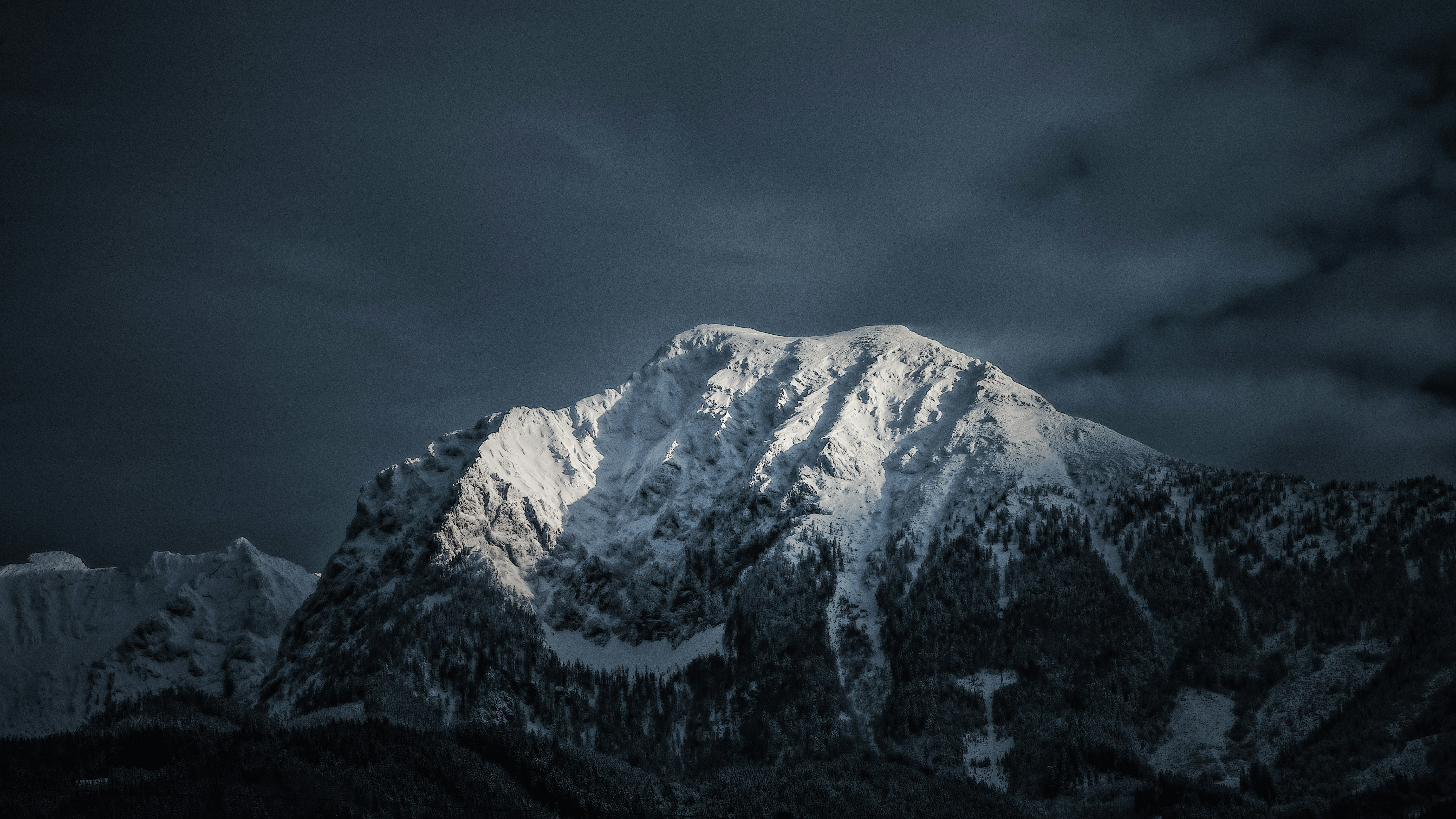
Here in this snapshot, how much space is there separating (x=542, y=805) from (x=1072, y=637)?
10697 centimetres

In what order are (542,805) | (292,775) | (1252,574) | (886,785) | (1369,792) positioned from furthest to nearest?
1. (1252,574)
2. (886,785)
3. (542,805)
4. (292,775)
5. (1369,792)

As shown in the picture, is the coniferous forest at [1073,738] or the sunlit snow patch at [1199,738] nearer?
the coniferous forest at [1073,738]

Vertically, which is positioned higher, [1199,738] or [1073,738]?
[1199,738]

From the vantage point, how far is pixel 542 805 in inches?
5743

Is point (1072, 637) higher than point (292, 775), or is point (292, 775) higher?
point (1072, 637)

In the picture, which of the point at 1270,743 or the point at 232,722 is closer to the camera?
the point at 1270,743

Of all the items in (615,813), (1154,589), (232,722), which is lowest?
(615,813)

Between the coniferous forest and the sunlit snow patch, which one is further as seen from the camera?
the sunlit snow patch

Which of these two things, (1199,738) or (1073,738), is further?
(1073,738)

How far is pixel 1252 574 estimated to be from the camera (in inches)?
7451

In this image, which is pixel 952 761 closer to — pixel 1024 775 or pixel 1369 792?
pixel 1024 775

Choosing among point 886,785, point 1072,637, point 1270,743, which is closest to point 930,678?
point 1072,637

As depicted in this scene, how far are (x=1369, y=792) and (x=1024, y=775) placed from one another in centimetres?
5544

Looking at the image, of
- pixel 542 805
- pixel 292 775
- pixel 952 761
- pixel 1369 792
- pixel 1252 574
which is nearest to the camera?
pixel 1369 792
